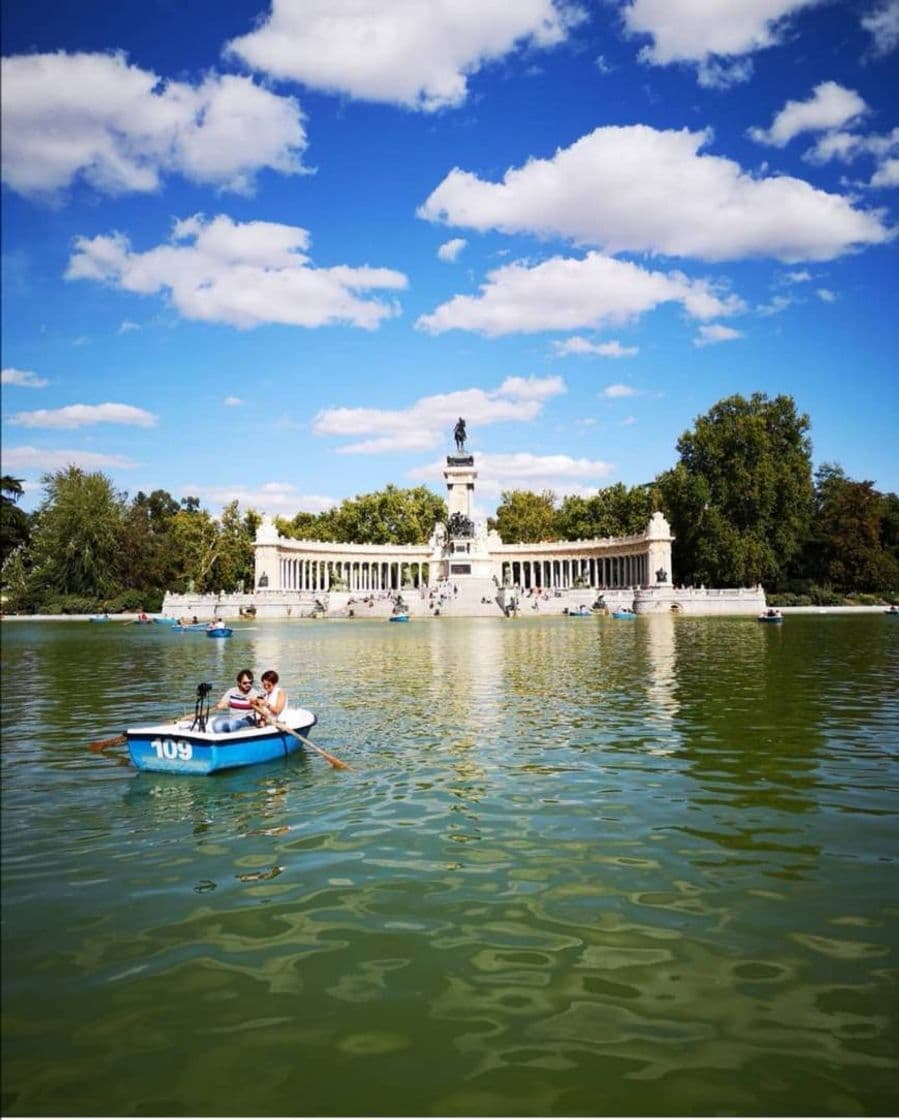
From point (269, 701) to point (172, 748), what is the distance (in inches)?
65.6

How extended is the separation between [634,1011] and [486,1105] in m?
1.31

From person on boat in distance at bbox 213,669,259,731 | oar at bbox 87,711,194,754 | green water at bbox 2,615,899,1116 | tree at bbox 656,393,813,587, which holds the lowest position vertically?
green water at bbox 2,615,899,1116

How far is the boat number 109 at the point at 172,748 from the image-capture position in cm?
1099

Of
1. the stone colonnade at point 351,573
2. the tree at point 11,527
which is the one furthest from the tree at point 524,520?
the tree at point 11,527

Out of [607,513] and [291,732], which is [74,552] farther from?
[607,513]

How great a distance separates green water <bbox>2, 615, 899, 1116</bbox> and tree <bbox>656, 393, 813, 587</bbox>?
61.3 m

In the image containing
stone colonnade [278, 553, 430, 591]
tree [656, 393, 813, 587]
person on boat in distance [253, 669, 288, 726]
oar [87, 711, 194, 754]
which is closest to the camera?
person on boat in distance [253, 669, 288, 726]

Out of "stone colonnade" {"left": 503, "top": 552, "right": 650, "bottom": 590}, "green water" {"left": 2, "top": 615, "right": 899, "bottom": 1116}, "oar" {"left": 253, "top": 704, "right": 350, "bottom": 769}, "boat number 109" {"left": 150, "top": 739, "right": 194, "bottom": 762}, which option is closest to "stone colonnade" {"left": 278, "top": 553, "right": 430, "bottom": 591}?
"stone colonnade" {"left": 503, "top": 552, "right": 650, "bottom": 590}

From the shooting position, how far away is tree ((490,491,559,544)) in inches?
4299

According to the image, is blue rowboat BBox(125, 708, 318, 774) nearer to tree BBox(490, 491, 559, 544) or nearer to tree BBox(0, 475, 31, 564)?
tree BBox(0, 475, 31, 564)

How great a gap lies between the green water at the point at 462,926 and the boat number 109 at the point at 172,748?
1.24ft

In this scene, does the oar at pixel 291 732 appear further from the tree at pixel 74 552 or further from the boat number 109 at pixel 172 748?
the tree at pixel 74 552

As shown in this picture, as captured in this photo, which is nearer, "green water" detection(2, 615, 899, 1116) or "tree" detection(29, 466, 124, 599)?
"green water" detection(2, 615, 899, 1116)

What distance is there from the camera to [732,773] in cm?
1173
